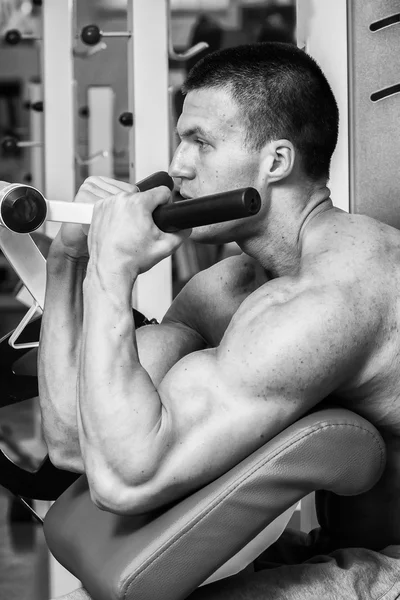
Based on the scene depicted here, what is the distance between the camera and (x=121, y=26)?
24.3 feet

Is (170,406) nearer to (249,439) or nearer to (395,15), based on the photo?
(249,439)

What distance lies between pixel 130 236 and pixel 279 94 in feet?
1.36

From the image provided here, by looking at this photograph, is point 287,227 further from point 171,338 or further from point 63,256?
point 63,256

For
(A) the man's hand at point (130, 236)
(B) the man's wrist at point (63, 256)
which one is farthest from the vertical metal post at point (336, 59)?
(A) the man's hand at point (130, 236)

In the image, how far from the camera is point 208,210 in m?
Result: 1.21

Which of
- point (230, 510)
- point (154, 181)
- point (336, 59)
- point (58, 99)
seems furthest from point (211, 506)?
point (58, 99)

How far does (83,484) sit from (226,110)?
71cm

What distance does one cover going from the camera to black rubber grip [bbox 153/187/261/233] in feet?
3.82

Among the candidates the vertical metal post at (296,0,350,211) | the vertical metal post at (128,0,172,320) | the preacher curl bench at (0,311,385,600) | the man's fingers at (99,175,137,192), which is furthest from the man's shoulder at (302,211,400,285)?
the vertical metal post at (128,0,172,320)

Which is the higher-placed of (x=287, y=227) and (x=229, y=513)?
(x=287, y=227)

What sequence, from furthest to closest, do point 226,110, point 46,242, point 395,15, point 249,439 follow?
point 46,242, point 395,15, point 226,110, point 249,439

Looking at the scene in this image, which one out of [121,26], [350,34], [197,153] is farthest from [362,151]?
[121,26]

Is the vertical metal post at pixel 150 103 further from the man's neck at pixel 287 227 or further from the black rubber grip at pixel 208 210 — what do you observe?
the black rubber grip at pixel 208 210

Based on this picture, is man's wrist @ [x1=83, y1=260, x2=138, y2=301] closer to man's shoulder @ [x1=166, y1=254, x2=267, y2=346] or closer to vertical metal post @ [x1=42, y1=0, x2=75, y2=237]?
man's shoulder @ [x1=166, y1=254, x2=267, y2=346]
